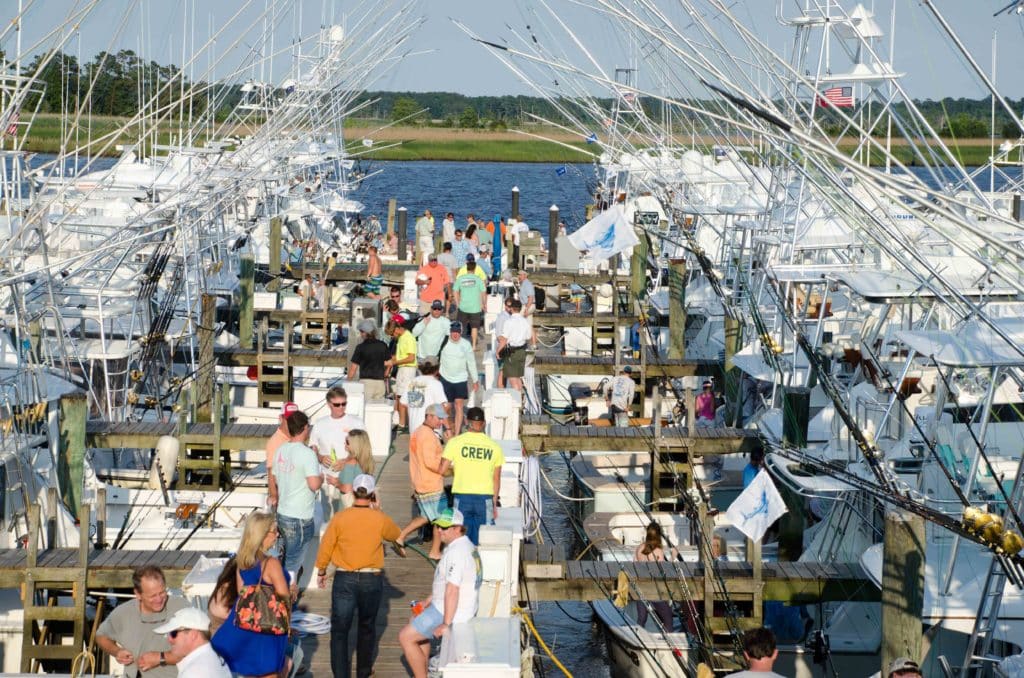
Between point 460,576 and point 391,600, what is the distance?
272cm

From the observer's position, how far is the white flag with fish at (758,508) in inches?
499

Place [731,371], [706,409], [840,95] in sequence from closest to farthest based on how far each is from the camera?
[840,95]
[731,371]
[706,409]

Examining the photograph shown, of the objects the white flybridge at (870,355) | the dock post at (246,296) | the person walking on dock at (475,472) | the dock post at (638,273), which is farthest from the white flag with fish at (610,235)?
the person walking on dock at (475,472)

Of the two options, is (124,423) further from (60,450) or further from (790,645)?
→ (790,645)

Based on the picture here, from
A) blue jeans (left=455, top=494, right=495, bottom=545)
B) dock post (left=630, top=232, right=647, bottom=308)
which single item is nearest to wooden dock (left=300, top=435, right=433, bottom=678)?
blue jeans (left=455, top=494, right=495, bottom=545)

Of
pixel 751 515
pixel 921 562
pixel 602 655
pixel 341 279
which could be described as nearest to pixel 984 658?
pixel 921 562

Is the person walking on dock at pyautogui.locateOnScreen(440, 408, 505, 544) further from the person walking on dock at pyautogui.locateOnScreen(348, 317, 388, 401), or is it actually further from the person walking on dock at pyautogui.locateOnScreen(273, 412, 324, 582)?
the person walking on dock at pyautogui.locateOnScreen(348, 317, 388, 401)

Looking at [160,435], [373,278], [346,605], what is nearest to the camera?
[346,605]

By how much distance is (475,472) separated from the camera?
1262 cm

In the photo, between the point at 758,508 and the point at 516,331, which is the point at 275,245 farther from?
the point at 758,508

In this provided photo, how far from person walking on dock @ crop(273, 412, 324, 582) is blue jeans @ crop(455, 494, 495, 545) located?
135 cm

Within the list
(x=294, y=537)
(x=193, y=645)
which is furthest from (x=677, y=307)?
(x=193, y=645)

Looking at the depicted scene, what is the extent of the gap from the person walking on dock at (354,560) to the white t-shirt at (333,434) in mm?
2651

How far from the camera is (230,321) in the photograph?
89.8 ft
